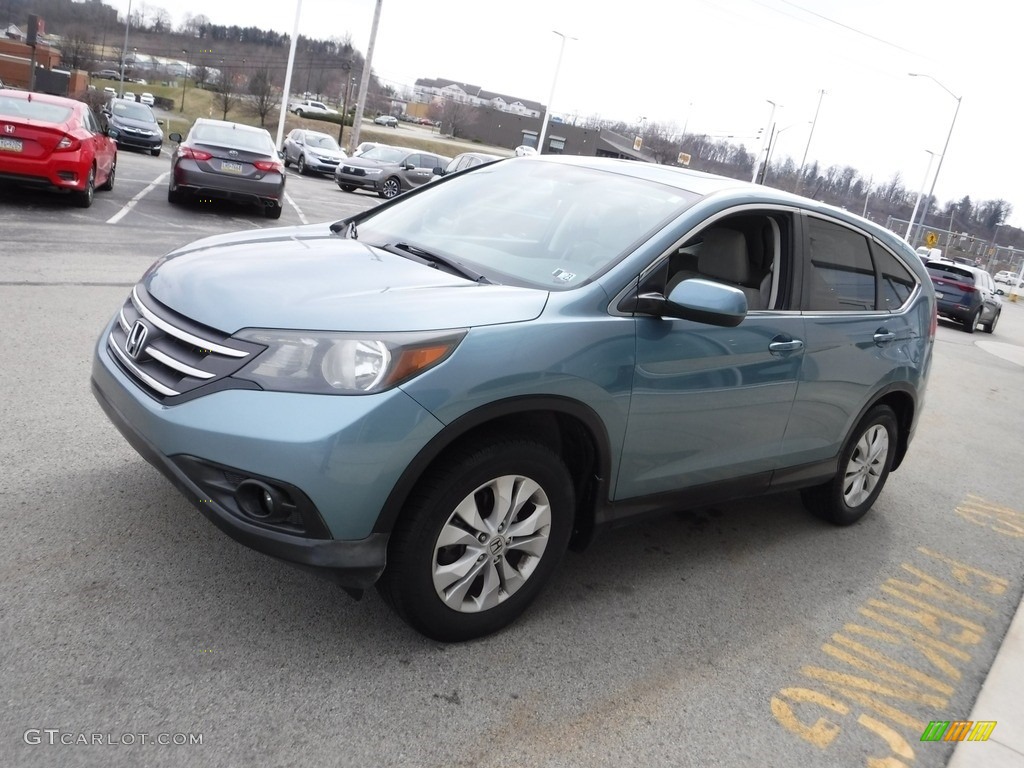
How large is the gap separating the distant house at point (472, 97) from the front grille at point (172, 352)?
98.5 metres

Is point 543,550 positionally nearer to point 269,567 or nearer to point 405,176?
point 269,567

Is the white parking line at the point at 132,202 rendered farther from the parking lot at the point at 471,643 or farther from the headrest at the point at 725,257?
the headrest at the point at 725,257

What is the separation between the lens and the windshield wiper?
3.44 meters

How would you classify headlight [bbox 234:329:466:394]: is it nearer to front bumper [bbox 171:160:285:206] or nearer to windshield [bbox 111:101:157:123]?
front bumper [bbox 171:160:285:206]

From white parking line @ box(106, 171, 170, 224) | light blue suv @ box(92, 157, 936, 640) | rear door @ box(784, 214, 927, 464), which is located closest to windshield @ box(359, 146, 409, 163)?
white parking line @ box(106, 171, 170, 224)

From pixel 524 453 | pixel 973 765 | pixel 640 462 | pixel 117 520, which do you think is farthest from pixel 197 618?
pixel 973 765

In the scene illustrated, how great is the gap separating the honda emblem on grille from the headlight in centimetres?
58

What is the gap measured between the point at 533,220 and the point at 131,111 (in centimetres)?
2988

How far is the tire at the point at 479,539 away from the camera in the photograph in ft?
9.60


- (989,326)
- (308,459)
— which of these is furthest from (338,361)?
(989,326)

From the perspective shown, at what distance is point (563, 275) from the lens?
11.4 feet

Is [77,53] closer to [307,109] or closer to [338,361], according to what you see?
[307,109]

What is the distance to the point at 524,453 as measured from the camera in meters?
3.10

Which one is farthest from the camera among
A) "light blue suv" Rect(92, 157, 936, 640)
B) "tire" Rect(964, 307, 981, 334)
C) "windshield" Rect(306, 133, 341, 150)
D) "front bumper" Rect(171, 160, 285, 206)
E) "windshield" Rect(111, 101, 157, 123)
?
"windshield" Rect(306, 133, 341, 150)
